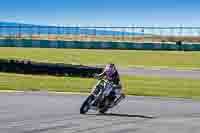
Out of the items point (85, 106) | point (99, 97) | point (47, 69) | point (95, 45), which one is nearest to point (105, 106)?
point (99, 97)

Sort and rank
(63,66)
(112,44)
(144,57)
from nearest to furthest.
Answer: (63,66)
(144,57)
(112,44)

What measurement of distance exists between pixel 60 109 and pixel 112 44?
170 ft

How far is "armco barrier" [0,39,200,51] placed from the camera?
66.1 meters

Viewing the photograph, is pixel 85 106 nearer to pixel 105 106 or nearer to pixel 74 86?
pixel 105 106

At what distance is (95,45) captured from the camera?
67812 mm

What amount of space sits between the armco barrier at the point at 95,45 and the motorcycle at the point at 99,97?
1998 inches

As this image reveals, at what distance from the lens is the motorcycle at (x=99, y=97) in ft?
49.0

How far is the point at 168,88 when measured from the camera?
2598cm

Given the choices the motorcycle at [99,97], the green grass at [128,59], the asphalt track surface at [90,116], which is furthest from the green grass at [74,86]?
the green grass at [128,59]

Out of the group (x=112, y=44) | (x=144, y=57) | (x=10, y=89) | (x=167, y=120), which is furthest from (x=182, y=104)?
(x=112, y=44)

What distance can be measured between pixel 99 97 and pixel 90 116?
69 cm

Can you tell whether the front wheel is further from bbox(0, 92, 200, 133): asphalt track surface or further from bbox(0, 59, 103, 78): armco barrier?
bbox(0, 59, 103, 78): armco barrier

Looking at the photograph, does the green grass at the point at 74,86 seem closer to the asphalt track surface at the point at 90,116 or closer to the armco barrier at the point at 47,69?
the armco barrier at the point at 47,69

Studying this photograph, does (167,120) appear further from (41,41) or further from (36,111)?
(41,41)
